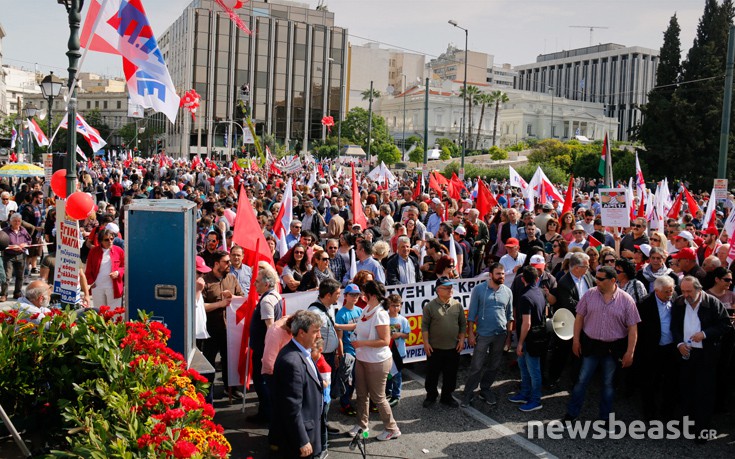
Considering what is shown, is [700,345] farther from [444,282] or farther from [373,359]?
[373,359]

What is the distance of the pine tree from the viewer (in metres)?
46.5

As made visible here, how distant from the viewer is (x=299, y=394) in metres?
5.08

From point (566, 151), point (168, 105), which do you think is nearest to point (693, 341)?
point (168, 105)

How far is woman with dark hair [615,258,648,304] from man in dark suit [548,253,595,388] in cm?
40

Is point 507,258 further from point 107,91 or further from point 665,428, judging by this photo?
point 107,91

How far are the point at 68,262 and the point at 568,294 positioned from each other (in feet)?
18.4

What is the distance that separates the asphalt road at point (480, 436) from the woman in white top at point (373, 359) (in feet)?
0.87

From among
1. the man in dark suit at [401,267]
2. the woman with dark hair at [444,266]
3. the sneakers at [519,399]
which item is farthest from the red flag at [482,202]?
the sneakers at [519,399]

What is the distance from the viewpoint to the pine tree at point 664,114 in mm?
46531

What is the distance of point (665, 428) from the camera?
7160mm

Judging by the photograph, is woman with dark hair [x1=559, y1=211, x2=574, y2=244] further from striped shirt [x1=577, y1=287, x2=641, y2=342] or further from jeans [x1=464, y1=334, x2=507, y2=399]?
striped shirt [x1=577, y1=287, x2=641, y2=342]

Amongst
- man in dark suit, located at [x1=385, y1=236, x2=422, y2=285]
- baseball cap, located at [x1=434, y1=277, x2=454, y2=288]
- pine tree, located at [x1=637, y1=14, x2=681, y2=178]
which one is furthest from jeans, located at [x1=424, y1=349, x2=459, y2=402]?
pine tree, located at [x1=637, y1=14, x2=681, y2=178]

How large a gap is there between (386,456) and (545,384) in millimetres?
2767

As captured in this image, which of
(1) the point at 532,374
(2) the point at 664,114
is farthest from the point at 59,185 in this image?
(2) the point at 664,114
